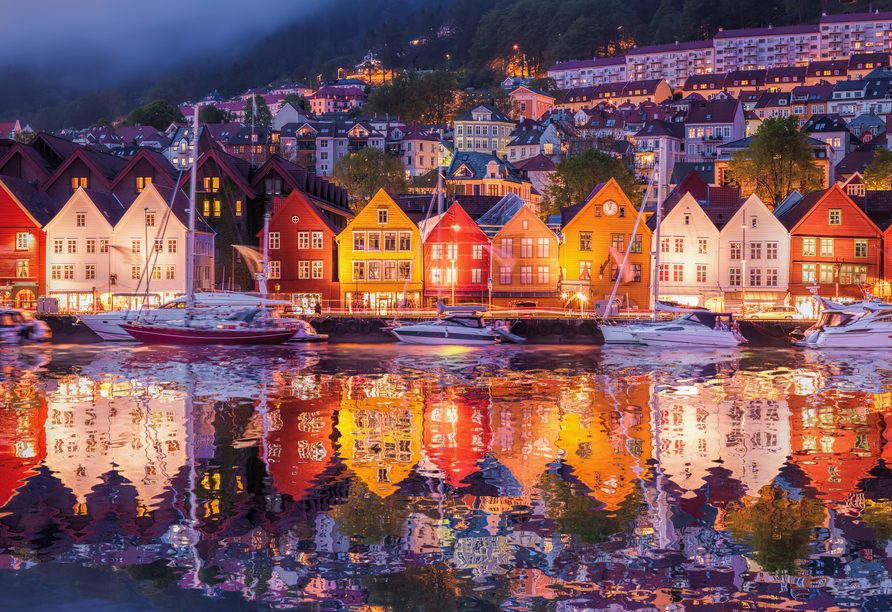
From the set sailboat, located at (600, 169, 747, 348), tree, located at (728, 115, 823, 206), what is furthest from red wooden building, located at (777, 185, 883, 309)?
sailboat, located at (600, 169, 747, 348)

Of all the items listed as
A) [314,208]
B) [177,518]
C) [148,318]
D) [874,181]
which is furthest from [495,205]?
[177,518]

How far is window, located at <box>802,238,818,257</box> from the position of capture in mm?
82500

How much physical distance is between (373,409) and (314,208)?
48064 millimetres

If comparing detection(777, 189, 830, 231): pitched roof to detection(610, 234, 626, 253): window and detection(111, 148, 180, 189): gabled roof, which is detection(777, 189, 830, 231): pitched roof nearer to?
detection(610, 234, 626, 253): window

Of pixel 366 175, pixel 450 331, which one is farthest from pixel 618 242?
pixel 366 175

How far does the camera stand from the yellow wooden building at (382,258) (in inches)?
3145

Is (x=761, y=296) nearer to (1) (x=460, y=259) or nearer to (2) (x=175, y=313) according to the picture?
(1) (x=460, y=259)

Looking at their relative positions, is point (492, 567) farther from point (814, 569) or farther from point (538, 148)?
point (538, 148)

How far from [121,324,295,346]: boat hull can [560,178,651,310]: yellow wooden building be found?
27526 millimetres

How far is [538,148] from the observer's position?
7175 inches

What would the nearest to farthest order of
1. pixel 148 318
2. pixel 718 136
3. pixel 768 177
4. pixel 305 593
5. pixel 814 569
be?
pixel 305 593
pixel 814 569
pixel 148 318
pixel 768 177
pixel 718 136

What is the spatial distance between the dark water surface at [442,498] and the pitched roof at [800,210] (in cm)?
4493

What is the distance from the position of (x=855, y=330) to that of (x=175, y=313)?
48243 millimetres

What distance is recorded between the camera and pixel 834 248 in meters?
82.2
